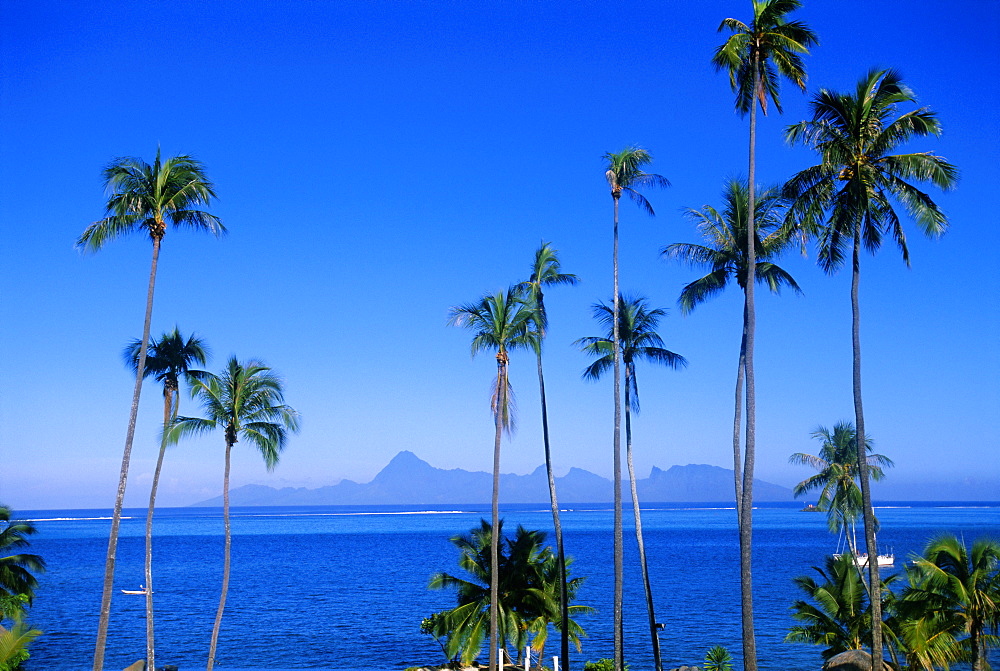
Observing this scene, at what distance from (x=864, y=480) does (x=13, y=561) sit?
35848 mm

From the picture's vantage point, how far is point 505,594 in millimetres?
34562

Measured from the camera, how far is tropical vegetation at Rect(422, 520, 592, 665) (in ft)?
111

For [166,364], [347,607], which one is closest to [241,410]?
[166,364]

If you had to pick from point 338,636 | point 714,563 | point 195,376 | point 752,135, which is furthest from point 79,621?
point 714,563

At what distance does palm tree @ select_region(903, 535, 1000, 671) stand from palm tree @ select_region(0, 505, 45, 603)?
35783 mm

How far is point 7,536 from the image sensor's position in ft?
122

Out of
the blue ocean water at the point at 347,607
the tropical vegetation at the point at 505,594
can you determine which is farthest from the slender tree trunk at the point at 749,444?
the blue ocean water at the point at 347,607

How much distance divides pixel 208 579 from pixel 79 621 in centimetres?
3508

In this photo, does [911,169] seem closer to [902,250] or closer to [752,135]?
[902,250]

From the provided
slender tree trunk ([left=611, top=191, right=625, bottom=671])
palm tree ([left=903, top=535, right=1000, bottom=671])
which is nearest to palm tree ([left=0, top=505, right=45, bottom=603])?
slender tree trunk ([left=611, top=191, right=625, bottom=671])

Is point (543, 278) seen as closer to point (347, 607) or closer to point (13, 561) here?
point (13, 561)

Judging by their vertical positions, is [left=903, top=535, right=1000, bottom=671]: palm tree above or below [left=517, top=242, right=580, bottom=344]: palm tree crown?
below

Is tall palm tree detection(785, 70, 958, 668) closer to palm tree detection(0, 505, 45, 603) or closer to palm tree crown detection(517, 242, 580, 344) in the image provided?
palm tree crown detection(517, 242, 580, 344)

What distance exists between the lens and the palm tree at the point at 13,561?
1462 inches
